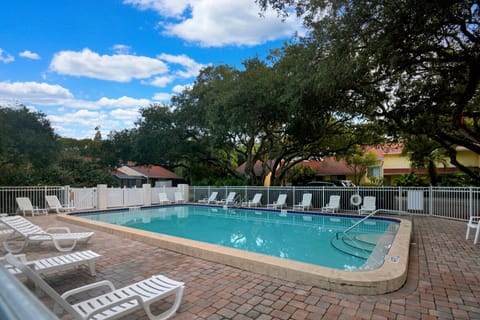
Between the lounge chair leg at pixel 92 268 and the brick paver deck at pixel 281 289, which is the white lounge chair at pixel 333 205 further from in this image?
the lounge chair leg at pixel 92 268

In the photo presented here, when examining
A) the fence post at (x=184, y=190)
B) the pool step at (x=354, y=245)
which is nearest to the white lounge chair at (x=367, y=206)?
the pool step at (x=354, y=245)

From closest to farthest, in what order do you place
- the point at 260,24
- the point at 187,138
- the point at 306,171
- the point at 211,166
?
the point at 260,24, the point at 187,138, the point at 306,171, the point at 211,166

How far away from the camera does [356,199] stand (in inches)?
563

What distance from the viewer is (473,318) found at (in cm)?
342

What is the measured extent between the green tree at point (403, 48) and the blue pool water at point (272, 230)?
5221 millimetres

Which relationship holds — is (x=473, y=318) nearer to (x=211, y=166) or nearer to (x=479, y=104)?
(x=479, y=104)

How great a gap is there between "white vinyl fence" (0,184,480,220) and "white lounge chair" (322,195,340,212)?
2.06ft

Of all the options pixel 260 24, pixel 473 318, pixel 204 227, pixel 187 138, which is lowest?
pixel 204 227

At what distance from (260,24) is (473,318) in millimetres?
9798

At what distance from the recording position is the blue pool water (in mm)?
7949

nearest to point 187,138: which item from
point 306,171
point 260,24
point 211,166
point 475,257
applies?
point 211,166

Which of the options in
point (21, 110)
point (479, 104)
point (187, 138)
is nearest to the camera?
point (479, 104)

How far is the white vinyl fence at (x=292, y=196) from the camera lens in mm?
11562

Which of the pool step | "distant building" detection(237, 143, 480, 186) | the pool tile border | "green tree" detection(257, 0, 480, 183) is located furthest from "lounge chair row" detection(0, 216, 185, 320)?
"distant building" detection(237, 143, 480, 186)
